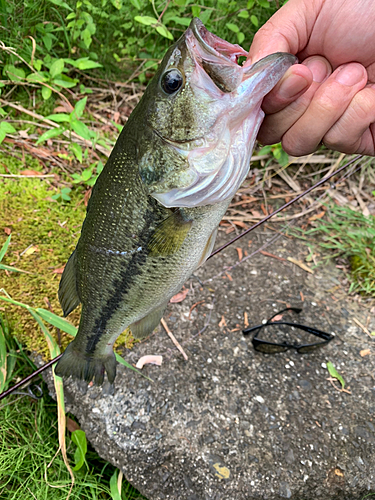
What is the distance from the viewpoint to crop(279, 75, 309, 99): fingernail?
1.27 metres

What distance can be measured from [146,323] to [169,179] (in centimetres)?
74

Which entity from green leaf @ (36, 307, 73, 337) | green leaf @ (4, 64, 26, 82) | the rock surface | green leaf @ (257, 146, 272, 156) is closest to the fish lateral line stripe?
green leaf @ (36, 307, 73, 337)

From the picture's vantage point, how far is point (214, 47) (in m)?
1.17

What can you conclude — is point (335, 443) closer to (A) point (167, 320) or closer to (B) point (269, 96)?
(A) point (167, 320)

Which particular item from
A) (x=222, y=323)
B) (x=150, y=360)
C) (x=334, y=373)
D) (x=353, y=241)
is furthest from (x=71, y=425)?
(x=353, y=241)

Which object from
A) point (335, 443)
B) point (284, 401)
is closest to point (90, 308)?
point (284, 401)

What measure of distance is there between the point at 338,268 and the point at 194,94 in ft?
8.03

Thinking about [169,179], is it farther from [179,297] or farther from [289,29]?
[179,297]

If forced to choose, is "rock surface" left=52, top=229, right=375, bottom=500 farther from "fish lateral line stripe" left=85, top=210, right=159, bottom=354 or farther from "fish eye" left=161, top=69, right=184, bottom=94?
"fish eye" left=161, top=69, right=184, bottom=94

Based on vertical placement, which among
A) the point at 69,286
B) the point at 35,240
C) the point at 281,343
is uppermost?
the point at 69,286

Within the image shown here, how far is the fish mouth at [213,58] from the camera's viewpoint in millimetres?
1131

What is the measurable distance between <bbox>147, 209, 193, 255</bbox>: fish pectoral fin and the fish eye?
0.39m

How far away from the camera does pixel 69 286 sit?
5.21ft

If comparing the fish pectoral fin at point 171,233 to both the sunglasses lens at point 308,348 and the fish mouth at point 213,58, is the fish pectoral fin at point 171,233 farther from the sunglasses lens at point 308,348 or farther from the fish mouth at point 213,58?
the sunglasses lens at point 308,348
